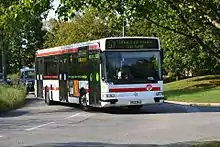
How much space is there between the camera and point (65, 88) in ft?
89.5

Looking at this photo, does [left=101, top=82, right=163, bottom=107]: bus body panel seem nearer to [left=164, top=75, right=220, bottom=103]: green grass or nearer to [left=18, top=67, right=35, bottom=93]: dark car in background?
[left=164, top=75, right=220, bottom=103]: green grass

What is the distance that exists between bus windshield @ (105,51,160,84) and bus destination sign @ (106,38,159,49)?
0.23m

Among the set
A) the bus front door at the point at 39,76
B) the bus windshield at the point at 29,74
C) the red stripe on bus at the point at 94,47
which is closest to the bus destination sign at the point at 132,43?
the red stripe on bus at the point at 94,47

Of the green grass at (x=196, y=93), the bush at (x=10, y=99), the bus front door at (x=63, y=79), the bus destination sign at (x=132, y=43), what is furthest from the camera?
the green grass at (x=196, y=93)

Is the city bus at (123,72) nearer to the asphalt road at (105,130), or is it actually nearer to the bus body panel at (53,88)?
the asphalt road at (105,130)

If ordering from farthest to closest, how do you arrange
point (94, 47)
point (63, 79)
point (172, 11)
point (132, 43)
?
point (63, 79), point (94, 47), point (132, 43), point (172, 11)

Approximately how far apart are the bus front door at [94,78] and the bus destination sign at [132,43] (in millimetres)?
736

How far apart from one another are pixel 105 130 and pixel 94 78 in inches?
239

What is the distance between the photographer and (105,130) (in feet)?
56.1

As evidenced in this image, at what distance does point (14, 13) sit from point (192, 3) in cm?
302

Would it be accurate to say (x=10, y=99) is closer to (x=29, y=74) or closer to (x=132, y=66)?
(x=132, y=66)

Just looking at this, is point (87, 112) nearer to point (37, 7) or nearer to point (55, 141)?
point (55, 141)

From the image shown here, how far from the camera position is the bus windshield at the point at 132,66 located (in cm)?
2191

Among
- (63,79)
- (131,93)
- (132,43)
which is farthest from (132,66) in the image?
(63,79)
